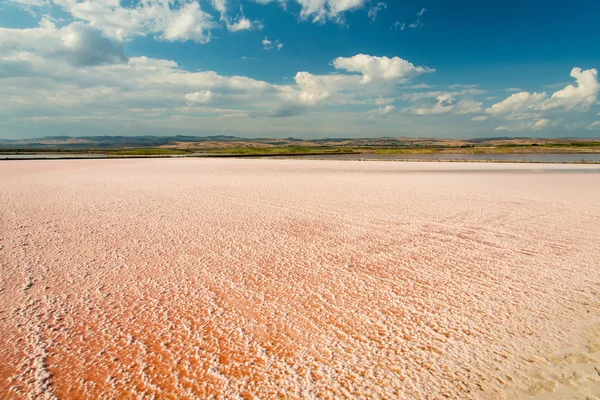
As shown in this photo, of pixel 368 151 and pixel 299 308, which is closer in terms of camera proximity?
pixel 299 308

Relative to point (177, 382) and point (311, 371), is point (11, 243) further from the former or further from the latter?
point (311, 371)

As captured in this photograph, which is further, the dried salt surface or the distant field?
the distant field

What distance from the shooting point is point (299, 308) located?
575 centimetres

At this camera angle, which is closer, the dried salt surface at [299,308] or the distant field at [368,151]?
the dried salt surface at [299,308]

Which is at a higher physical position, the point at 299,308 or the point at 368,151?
the point at 368,151

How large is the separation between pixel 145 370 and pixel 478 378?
387 centimetres

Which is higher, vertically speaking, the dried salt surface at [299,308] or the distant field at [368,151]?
the distant field at [368,151]

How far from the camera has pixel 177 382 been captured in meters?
4.04

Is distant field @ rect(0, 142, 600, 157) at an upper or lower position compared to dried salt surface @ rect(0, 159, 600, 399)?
upper

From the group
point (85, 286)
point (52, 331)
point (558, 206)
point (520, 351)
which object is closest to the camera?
point (520, 351)

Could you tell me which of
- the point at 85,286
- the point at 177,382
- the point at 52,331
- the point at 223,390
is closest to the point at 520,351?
the point at 223,390

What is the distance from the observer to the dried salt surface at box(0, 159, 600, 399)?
4.06 metres

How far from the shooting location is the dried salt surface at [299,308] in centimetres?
406

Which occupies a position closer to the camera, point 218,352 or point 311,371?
point 311,371
